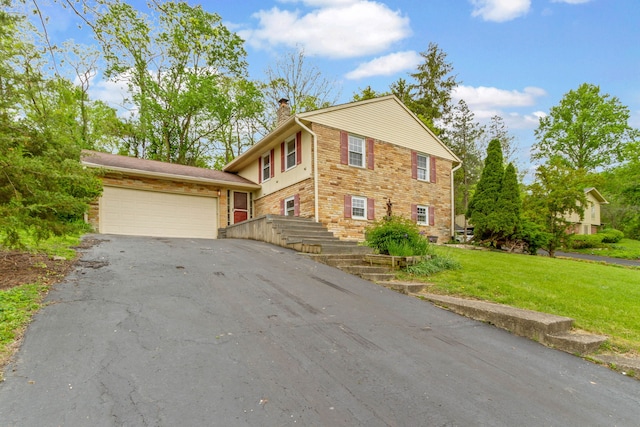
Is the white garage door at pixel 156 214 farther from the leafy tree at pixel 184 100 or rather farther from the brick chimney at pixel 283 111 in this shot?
the leafy tree at pixel 184 100

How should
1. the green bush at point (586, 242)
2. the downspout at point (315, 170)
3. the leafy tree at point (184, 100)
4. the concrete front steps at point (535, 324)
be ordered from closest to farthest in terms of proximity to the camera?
the concrete front steps at point (535, 324)
the downspout at point (315, 170)
the leafy tree at point (184, 100)
the green bush at point (586, 242)

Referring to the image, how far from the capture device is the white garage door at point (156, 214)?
12250 mm

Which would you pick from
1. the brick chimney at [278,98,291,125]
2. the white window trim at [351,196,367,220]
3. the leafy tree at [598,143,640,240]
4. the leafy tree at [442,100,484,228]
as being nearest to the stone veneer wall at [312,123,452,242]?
the white window trim at [351,196,367,220]

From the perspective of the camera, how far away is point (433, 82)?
26797mm

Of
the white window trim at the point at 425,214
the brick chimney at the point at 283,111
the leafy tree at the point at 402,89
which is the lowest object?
the white window trim at the point at 425,214

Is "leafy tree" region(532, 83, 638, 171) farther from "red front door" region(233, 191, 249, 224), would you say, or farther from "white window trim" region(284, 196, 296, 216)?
"red front door" region(233, 191, 249, 224)

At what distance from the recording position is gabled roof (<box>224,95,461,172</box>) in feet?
39.7

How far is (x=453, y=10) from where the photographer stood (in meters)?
9.53

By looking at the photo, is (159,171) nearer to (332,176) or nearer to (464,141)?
(332,176)

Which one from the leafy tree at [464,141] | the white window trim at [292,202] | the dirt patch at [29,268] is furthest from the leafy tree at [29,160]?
the leafy tree at [464,141]

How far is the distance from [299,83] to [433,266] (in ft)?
64.0

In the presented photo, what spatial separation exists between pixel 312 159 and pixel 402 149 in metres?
4.82

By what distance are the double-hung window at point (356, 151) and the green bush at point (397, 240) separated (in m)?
5.32

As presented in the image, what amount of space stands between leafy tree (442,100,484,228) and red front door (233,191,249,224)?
19286 millimetres
